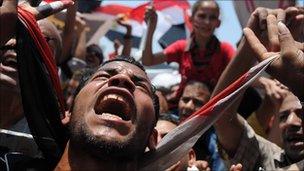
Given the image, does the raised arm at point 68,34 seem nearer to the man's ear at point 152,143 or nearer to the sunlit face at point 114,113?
the sunlit face at point 114,113

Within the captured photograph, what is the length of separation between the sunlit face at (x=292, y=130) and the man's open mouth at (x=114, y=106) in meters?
1.05

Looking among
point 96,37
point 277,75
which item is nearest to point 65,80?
point 96,37

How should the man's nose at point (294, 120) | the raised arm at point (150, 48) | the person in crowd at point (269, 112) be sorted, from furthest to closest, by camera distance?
the raised arm at point (150, 48)
the person in crowd at point (269, 112)
the man's nose at point (294, 120)

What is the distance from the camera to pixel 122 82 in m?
3.34

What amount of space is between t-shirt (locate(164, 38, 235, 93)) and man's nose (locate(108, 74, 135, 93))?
1903 mm

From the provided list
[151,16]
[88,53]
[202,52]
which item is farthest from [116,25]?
[202,52]

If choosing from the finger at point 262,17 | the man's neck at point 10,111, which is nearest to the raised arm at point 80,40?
the man's neck at point 10,111

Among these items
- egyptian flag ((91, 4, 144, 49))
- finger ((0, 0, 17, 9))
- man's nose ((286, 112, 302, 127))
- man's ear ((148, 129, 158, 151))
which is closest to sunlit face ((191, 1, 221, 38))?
man's nose ((286, 112, 302, 127))

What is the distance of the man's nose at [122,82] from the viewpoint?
333 centimetres

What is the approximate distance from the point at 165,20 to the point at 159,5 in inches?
8.0

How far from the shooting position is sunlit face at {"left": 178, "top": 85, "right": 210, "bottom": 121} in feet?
16.4

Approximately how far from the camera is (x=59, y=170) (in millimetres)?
3199

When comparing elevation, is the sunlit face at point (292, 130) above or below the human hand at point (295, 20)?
below

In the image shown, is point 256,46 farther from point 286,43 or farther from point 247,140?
point 247,140
